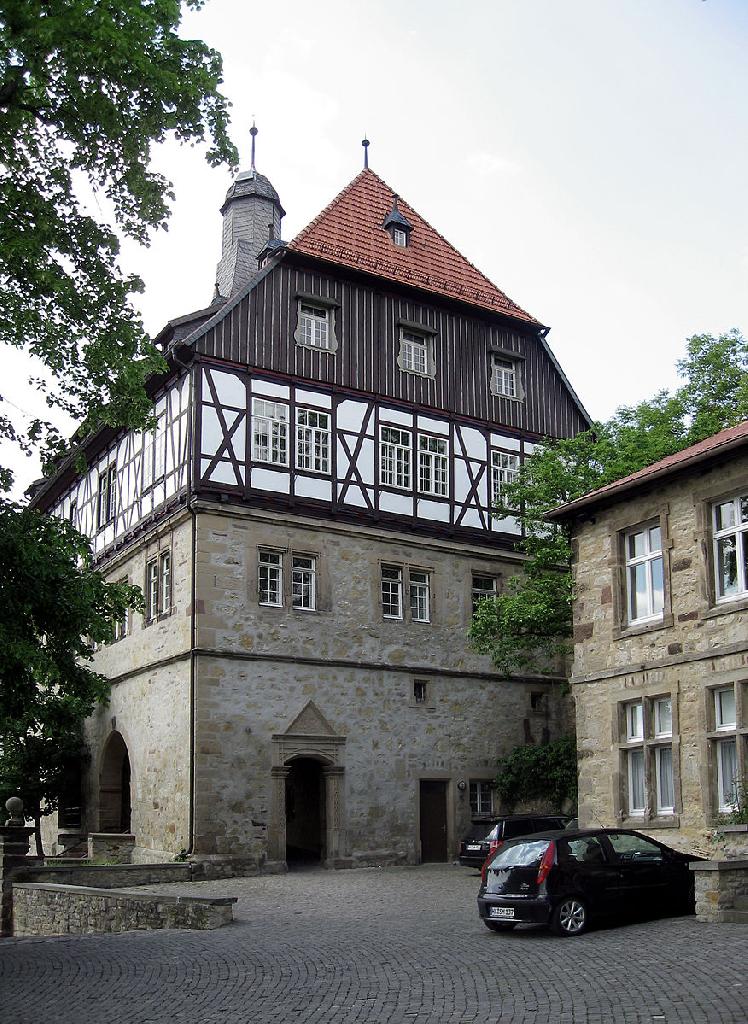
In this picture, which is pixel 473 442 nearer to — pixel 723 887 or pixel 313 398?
pixel 313 398

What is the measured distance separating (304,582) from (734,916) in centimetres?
1628

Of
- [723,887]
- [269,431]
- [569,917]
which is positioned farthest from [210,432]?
[723,887]

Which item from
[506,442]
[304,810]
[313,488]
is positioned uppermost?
[506,442]

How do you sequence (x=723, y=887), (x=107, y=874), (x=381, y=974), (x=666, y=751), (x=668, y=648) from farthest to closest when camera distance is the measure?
1. (x=107, y=874)
2. (x=666, y=751)
3. (x=668, y=648)
4. (x=723, y=887)
5. (x=381, y=974)

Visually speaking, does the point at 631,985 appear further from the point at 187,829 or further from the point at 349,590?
the point at 349,590

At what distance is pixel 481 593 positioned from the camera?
31.7 m

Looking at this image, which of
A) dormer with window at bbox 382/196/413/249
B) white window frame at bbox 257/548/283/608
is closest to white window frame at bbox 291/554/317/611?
white window frame at bbox 257/548/283/608

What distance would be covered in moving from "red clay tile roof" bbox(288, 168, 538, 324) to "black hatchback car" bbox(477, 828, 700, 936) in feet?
61.2

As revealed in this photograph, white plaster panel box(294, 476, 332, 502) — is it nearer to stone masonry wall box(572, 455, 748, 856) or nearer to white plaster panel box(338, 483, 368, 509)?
white plaster panel box(338, 483, 368, 509)

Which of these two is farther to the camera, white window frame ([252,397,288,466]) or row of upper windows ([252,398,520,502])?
row of upper windows ([252,398,520,502])

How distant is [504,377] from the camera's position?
33.6 metres

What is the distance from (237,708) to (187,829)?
8.90 feet

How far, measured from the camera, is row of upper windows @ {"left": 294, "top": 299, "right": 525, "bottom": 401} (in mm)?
30047

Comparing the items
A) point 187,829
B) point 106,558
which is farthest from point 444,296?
point 187,829
